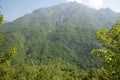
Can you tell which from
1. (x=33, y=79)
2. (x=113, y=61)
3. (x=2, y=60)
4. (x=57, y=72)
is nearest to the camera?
(x=113, y=61)

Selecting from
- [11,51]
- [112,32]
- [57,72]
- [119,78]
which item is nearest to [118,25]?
[112,32]

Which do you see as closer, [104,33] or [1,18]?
[104,33]

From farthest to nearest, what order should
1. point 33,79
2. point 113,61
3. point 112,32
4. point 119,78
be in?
point 33,79, point 112,32, point 119,78, point 113,61

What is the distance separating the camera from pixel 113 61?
11078 millimetres

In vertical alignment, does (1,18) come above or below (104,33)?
above

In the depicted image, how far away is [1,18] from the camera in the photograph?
1652 cm

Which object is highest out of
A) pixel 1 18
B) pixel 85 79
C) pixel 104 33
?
pixel 1 18

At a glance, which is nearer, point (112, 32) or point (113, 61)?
point (113, 61)

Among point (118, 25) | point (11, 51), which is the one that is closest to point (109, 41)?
point (118, 25)

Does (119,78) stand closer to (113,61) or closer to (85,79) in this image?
(113,61)

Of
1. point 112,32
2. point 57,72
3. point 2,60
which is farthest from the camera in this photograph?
point 57,72

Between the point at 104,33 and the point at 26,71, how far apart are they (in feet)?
434

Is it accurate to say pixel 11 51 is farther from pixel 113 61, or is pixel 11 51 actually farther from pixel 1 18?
pixel 113 61

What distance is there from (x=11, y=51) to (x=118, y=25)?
293 inches
